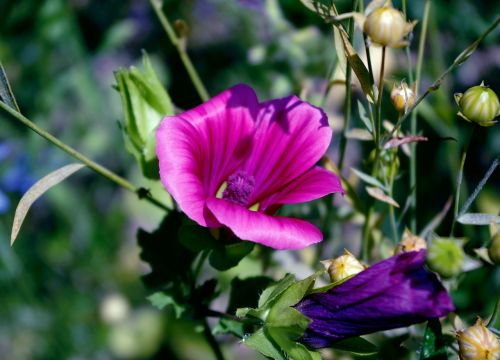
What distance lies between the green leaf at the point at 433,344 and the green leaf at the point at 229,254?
183mm

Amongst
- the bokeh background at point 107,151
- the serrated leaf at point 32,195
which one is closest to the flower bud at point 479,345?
the serrated leaf at point 32,195

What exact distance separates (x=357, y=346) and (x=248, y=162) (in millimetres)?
240

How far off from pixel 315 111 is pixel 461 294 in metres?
0.46

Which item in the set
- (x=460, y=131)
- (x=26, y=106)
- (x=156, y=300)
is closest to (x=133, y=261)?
(x=26, y=106)

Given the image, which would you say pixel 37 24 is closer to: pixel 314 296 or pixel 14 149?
pixel 14 149

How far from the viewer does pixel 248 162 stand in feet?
2.69

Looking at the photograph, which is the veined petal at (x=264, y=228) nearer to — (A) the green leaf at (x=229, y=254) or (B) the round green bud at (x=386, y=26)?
(A) the green leaf at (x=229, y=254)

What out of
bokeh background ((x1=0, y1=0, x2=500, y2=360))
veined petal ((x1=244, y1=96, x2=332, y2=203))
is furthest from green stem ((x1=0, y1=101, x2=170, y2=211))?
bokeh background ((x1=0, y1=0, x2=500, y2=360))

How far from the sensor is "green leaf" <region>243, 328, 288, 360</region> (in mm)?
662

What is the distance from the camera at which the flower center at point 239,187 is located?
803 millimetres

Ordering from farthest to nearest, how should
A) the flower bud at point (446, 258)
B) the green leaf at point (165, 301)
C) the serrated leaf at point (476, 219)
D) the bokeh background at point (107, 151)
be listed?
the bokeh background at point (107, 151) < the green leaf at point (165, 301) < the serrated leaf at point (476, 219) < the flower bud at point (446, 258)

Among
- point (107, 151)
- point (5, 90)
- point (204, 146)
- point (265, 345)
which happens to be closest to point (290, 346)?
point (265, 345)

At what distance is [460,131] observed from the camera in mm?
1636

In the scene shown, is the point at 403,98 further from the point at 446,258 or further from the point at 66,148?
the point at 66,148
